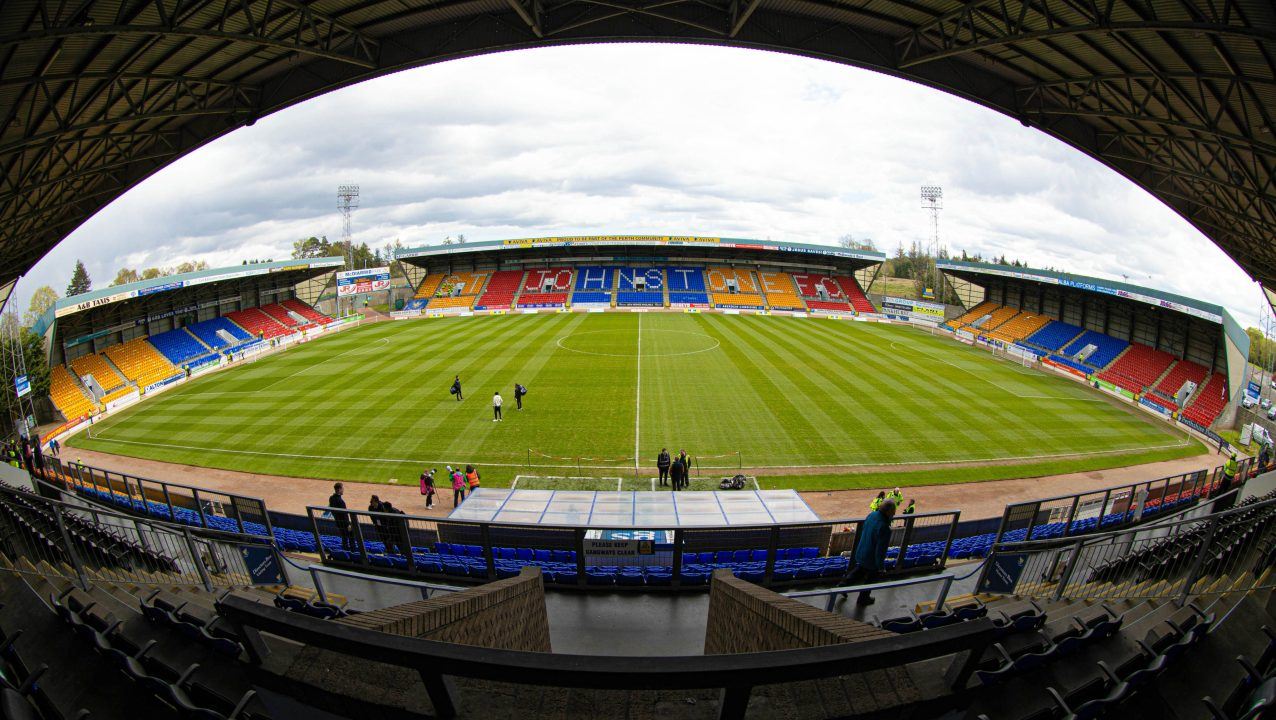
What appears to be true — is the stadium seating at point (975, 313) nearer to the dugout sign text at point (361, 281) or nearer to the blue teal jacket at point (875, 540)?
the blue teal jacket at point (875, 540)

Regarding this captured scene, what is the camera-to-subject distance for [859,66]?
13.3 metres

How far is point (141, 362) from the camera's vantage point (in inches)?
1398

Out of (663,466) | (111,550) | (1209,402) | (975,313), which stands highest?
(975,313)

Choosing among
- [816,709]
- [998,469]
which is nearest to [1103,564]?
[816,709]

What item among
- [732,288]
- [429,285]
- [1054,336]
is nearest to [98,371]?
[429,285]

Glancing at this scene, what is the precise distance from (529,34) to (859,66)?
8230 mm

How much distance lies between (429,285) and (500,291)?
1016cm

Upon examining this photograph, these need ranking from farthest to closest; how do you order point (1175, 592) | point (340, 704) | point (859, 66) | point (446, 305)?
point (446, 305) → point (859, 66) → point (1175, 592) → point (340, 704)

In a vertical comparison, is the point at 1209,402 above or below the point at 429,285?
below

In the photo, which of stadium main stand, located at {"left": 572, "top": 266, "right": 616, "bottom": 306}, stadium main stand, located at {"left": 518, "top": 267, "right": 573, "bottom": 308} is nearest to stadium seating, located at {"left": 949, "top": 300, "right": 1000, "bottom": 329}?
stadium main stand, located at {"left": 572, "top": 266, "right": 616, "bottom": 306}

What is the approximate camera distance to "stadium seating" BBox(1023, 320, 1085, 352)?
41.9 metres

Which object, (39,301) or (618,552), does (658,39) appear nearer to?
(618,552)

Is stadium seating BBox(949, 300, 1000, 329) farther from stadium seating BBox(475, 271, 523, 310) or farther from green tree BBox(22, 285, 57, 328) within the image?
green tree BBox(22, 285, 57, 328)

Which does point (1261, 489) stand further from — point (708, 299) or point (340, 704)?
point (708, 299)
